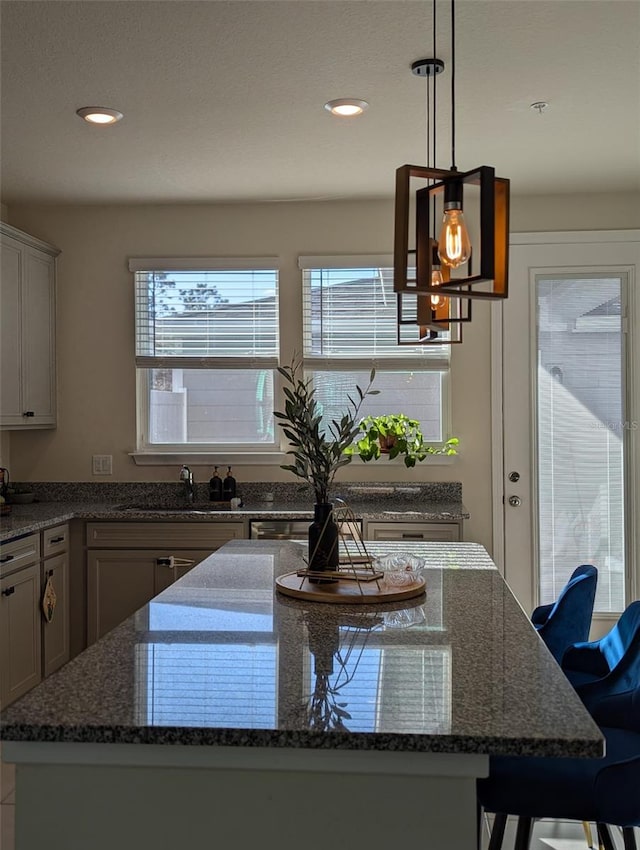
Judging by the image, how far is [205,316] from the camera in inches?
195

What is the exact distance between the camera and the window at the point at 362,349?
4.83 metres

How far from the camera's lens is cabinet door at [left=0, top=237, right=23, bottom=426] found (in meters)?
4.27

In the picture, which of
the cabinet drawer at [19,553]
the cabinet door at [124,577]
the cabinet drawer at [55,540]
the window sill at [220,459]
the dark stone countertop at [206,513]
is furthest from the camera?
the window sill at [220,459]

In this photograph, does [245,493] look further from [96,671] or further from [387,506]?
[96,671]

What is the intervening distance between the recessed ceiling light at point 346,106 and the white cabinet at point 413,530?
197 centimetres

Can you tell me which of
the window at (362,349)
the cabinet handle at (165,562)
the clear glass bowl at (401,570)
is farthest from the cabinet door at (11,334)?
the clear glass bowl at (401,570)

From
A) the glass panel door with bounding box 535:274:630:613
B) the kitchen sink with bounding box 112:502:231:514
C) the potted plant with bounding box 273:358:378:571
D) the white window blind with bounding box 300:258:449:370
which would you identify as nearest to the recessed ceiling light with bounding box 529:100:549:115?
the glass panel door with bounding box 535:274:630:613

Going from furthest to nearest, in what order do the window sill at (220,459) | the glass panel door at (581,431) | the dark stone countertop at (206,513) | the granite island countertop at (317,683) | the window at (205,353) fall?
the window at (205,353), the window sill at (220,459), the glass panel door at (581,431), the dark stone countertop at (206,513), the granite island countertop at (317,683)

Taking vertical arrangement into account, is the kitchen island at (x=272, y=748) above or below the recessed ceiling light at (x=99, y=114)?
below

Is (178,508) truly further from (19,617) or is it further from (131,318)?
(131,318)

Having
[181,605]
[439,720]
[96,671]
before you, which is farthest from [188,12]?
[439,720]

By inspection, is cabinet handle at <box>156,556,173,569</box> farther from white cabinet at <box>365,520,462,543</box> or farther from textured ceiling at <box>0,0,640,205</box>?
textured ceiling at <box>0,0,640,205</box>

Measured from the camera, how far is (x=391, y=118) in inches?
137

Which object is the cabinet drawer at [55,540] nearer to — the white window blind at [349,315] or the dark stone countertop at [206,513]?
the dark stone countertop at [206,513]
